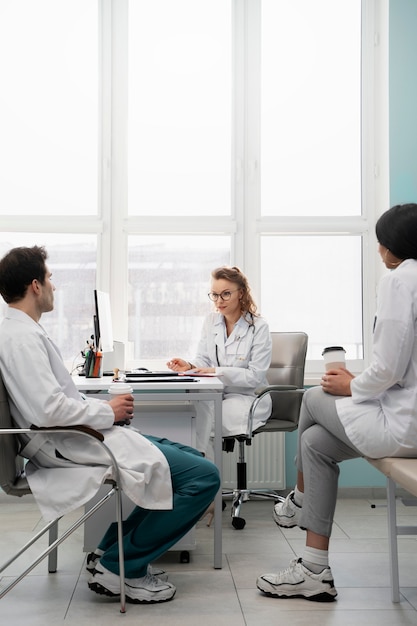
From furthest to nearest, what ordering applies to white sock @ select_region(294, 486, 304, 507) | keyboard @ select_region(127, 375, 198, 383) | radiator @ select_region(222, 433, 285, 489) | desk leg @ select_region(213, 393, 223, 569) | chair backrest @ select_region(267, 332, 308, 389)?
radiator @ select_region(222, 433, 285, 489), chair backrest @ select_region(267, 332, 308, 389), keyboard @ select_region(127, 375, 198, 383), desk leg @ select_region(213, 393, 223, 569), white sock @ select_region(294, 486, 304, 507)

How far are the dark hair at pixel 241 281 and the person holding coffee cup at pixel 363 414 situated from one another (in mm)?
1549

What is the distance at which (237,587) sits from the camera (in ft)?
8.38

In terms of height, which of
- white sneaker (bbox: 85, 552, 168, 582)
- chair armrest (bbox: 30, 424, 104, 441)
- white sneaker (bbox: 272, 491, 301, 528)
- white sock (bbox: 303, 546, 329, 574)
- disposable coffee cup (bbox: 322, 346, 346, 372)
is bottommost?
white sneaker (bbox: 85, 552, 168, 582)

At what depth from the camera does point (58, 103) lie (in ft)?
14.3

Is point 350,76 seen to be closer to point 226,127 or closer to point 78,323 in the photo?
point 226,127

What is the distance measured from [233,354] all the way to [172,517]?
166 cm

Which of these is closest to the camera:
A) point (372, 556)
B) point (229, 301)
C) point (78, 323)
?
point (372, 556)

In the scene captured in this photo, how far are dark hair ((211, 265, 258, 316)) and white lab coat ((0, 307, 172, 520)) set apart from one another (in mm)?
1747

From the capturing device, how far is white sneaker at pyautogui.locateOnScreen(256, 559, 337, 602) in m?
2.38

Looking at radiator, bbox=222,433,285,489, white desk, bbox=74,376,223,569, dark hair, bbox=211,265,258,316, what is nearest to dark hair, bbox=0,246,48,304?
white desk, bbox=74,376,223,569

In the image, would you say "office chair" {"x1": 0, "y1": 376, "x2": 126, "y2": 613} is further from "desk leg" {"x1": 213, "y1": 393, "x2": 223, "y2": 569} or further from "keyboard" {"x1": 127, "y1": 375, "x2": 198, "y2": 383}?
"keyboard" {"x1": 127, "y1": 375, "x2": 198, "y2": 383}

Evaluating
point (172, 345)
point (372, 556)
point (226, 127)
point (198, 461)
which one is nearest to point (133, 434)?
point (198, 461)

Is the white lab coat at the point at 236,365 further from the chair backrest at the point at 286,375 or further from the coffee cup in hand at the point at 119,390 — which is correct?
the coffee cup in hand at the point at 119,390

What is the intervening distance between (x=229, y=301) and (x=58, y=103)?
5.61 feet
